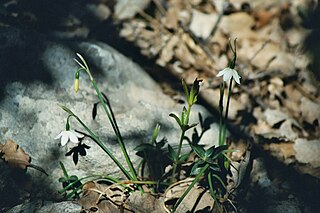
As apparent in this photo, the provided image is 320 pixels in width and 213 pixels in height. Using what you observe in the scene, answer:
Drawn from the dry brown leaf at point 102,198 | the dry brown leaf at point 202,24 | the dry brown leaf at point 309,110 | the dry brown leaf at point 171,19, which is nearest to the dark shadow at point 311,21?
the dry brown leaf at point 309,110

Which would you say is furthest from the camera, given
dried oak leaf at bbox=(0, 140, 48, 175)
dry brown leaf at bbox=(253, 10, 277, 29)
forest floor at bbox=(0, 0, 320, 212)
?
dry brown leaf at bbox=(253, 10, 277, 29)

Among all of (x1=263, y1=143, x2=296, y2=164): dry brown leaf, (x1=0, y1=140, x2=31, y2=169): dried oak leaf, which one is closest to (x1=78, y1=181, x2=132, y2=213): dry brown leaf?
(x1=0, y1=140, x2=31, y2=169): dried oak leaf

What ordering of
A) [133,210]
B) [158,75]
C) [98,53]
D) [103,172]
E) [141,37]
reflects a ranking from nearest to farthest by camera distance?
[133,210] < [103,172] < [98,53] < [158,75] < [141,37]

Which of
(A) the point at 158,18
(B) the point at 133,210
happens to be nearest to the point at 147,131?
(B) the point at 133,210

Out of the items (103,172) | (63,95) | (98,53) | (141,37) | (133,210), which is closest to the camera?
(133,210)

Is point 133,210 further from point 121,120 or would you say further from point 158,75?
point 158,75

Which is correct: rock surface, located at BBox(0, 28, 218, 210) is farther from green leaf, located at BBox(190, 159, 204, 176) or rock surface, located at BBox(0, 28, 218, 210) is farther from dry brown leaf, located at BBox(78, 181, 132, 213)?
green leaf, located at BBox(190, 159, 204, 176)
